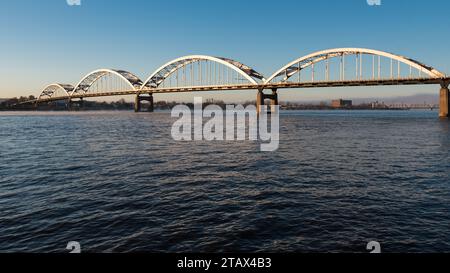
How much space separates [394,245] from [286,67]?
91661 mm

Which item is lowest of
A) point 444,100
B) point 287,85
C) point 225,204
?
point 225,204

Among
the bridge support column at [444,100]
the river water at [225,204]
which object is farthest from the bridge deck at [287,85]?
the river water at [225,204]

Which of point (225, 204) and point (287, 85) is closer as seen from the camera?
point (225, 204)

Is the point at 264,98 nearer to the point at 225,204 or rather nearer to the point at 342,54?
the point at 342,54

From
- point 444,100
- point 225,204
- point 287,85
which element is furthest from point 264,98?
point 225,204

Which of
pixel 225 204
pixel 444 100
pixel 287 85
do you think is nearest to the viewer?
pixel 225 204

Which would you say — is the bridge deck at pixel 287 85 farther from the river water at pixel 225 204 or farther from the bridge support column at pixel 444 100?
the river water at pixel 225 204

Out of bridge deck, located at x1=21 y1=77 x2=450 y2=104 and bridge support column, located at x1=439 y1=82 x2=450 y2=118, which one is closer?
bridge support column, located at x1=439 y1=82 x2=450 y2=118

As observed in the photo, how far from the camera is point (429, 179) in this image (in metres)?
14.1

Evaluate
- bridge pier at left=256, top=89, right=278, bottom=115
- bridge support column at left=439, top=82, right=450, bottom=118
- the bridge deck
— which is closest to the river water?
bridge support column at left=439, top=82, right=450, bottom=118

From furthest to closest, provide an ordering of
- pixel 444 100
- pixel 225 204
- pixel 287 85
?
pixel 287 85 < pixel 444 100 < pixel 225 204

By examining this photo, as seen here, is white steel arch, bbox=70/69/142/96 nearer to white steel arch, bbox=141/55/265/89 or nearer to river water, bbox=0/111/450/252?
white steel arch, bbox=141/55/265/89
